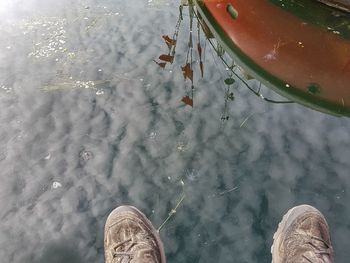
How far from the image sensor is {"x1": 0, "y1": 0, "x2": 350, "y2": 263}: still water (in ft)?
6.43

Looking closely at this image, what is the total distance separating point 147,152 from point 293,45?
1012mm

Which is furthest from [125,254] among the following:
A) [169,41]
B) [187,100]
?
[169,41]

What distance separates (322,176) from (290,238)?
1.48 feet

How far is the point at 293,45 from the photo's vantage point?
6.76ft

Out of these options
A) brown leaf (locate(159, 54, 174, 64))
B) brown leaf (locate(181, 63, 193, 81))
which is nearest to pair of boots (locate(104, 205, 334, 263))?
brown leaf (locate(181, 63, 193, 81))

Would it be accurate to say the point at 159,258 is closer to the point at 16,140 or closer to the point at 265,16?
the point at 16,140

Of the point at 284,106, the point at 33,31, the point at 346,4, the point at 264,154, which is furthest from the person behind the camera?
the point at 33,31

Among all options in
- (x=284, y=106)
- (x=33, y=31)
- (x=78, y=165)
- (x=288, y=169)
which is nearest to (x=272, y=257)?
(x=288, y=169)

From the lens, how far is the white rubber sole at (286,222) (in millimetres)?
1824

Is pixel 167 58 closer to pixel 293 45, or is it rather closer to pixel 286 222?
pixel 293 45

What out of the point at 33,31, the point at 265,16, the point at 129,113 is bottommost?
the point at 129,113

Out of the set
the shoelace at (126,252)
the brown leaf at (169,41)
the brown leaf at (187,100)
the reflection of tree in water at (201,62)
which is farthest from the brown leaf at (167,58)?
the shoelace at (126,252)

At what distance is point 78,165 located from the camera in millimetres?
2236

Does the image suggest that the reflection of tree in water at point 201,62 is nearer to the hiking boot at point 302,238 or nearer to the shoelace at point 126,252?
the hiking boot at point 302,238
